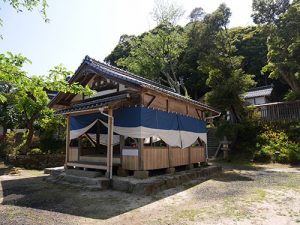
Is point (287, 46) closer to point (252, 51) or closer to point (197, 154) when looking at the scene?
point (197, 154)

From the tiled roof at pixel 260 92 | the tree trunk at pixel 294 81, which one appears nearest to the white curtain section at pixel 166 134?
the tree trunk at pixel 294 81

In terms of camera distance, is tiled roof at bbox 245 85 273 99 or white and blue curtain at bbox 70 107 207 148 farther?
tiled roof at bbox 245 85 273 99

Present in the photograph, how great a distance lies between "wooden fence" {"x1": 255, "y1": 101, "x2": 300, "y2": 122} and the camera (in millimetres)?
18344

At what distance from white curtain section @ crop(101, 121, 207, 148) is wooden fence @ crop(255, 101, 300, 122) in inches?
346

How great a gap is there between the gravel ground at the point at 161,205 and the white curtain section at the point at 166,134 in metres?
2.13

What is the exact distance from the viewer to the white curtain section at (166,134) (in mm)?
9266

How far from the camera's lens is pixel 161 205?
6.88 meters

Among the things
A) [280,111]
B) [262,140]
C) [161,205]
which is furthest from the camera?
[280,111]

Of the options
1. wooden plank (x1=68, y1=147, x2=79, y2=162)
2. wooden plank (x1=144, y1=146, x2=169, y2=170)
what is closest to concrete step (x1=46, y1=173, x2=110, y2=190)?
wooden plank (x1=68, y1=147, x2=79, y2=162)

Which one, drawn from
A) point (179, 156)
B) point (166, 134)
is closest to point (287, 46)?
point (179, 156)

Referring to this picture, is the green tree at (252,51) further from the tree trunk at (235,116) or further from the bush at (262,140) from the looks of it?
the bush at (262,140)

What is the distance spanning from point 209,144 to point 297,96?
8402mm

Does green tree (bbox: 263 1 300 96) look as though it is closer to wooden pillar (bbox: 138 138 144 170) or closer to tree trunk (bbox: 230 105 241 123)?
tree trunk (bbox: 230 105 241 123)

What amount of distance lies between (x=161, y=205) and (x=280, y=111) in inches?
626
